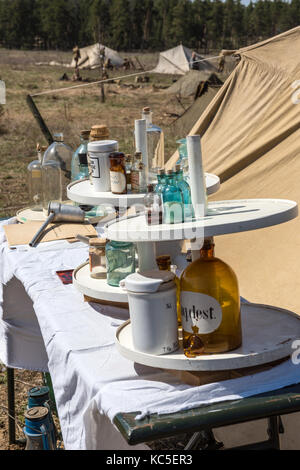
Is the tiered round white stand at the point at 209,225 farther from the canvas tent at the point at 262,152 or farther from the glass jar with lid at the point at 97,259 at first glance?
the canvas tent at the point at 262,152

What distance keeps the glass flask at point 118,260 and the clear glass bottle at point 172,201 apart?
1.15 feet

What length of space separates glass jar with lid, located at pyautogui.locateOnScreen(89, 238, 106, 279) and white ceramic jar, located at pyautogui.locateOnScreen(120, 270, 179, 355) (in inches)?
20.3

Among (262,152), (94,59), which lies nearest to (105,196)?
(262,152)

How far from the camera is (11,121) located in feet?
39.3

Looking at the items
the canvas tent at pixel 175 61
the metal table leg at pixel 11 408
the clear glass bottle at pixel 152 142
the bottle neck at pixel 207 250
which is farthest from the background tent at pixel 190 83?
the bottle neck at pixel 207 250

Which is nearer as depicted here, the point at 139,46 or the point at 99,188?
the point at 99,188

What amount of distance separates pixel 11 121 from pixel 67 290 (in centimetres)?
1068

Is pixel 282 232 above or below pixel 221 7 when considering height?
below

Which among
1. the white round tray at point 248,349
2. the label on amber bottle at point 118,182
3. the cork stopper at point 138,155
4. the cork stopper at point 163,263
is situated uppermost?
the cork stopper at point 138,155

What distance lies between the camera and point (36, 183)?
9.25ft

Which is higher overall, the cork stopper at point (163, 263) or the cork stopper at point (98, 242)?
the cork stopper at point (163, 263)

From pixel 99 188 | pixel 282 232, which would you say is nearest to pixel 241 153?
pixel 282 232

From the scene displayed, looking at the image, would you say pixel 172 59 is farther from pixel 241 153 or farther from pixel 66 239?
pixel 66 239

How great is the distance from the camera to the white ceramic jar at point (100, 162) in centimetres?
192
